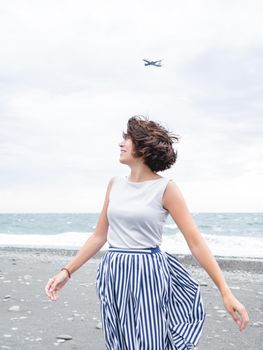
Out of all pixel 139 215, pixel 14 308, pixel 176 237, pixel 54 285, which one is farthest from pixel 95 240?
pixel 176 237

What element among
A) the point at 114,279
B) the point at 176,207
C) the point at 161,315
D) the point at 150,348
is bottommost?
the point at 150,348

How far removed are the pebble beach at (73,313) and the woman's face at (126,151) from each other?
3.31m

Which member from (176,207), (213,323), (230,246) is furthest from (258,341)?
(230,246)

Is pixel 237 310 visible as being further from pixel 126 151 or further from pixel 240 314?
pixel 126 151

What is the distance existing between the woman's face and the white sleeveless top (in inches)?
6.5

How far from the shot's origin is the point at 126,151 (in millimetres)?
3277

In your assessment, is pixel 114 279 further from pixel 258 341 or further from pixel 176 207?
pixel 258 341

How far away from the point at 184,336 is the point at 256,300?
19.2 feet

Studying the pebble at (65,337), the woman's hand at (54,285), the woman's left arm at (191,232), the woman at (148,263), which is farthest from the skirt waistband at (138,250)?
the pebble at (65,337)

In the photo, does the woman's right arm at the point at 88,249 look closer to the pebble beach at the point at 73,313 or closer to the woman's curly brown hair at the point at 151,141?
the woman's curly brown hair at the point at 151,141

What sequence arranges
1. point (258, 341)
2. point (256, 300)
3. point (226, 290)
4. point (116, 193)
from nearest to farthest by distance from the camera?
point (226, 290) < point (116, 193) < point (258, 341) < point (256, 300)

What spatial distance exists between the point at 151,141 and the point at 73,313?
4928 millimetres

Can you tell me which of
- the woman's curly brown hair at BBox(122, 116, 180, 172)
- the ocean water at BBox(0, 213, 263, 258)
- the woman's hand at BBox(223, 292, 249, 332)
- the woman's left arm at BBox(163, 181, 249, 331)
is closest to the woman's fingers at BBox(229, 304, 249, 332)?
the woman's hand at BBox(223, 292, 249, 332)

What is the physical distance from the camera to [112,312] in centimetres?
322
